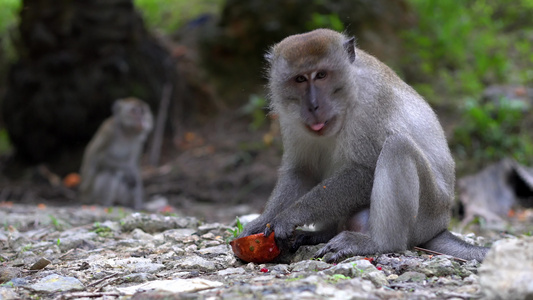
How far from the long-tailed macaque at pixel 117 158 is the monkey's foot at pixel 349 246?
27.6ft

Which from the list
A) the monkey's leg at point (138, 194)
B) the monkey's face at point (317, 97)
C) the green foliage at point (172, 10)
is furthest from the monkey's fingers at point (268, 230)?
the green foliage at point (172, 10)

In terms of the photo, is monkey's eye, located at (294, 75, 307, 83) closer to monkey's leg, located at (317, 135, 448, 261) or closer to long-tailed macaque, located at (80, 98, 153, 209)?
monkey's leg, located at (317, 135, 448, 261)

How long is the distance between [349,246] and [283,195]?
86cm

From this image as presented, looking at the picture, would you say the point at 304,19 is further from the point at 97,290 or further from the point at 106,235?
the point at 97,290

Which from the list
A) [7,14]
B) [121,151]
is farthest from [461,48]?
[7,14]

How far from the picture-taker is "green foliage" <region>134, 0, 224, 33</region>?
16.3 meters

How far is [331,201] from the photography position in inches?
161

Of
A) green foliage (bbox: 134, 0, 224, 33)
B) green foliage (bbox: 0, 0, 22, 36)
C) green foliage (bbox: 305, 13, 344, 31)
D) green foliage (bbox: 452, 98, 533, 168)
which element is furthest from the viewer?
green foliage (bbox: 134, 0, 224, 33)

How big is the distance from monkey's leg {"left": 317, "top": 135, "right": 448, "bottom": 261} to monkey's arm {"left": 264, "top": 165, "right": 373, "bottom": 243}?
5.8 inches

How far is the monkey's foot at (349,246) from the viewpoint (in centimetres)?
389

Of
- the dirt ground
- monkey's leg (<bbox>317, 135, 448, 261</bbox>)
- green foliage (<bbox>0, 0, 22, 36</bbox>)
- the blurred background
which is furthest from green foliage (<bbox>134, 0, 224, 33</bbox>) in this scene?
monkey's leg (<bbox>317, 135, 448, 261</bbox>)

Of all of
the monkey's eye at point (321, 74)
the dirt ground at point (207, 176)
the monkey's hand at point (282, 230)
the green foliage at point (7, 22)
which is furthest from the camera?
the green foliage at point (7, 22)

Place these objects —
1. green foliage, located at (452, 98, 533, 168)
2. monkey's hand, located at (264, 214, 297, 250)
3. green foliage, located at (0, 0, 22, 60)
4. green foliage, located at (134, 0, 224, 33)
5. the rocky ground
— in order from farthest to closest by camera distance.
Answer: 1. green foliage, located at (134, 0, 224, 33)
2. green foliage, located at (0, 0, 22, 60)
3. green foliage, located at (452, 98, 533, 168)
4. monkey's hand, located at (264, 214, 297, 250)
5. the rocky ground

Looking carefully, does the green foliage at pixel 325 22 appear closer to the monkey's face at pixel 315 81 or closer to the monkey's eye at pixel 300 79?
the monkey's face at pixel 315 81
